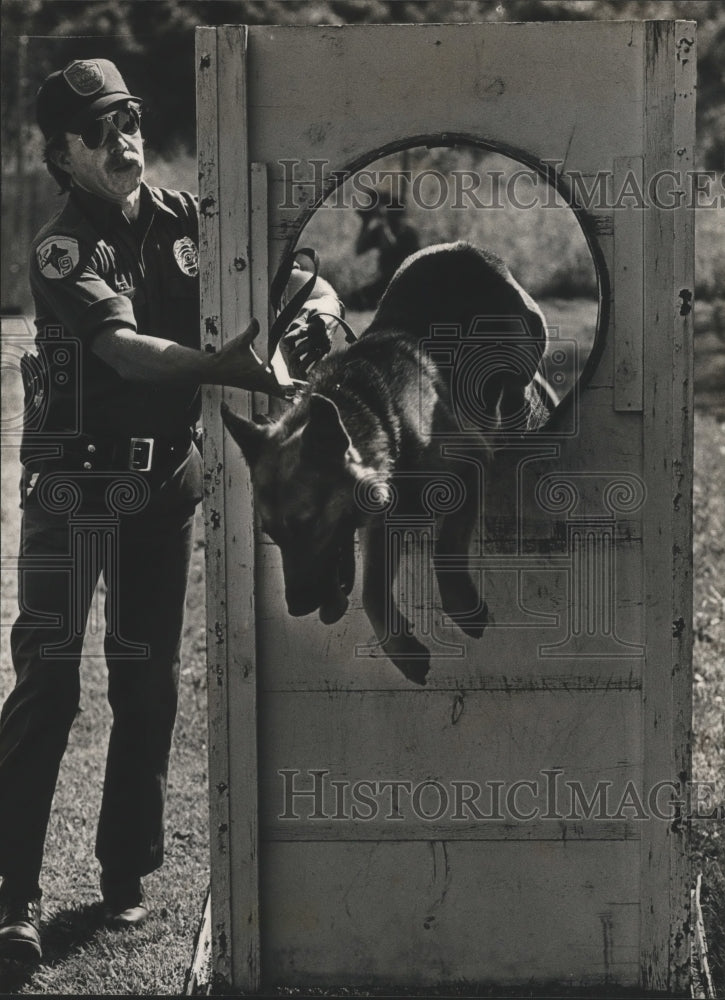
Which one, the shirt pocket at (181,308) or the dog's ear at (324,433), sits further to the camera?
the shirt pocket at (181,308)

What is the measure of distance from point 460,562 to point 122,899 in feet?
4.88

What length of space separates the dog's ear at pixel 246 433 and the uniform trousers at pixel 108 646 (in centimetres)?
67

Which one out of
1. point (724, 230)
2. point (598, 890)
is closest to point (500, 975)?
point (598, 890)

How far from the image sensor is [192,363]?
233 centimetres

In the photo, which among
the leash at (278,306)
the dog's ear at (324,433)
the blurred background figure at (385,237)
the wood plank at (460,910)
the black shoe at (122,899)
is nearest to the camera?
the dog's ear at (324,433)

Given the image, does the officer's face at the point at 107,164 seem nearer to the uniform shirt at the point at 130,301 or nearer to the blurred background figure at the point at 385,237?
the uniform shirt at the point at 130,301

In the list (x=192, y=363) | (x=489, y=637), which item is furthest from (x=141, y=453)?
(x=489, y=637)

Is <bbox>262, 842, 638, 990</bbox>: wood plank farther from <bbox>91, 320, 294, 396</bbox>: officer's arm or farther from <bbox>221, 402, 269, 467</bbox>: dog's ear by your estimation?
<bbox>91, 320, 294, 396</bbox>: officer's arm

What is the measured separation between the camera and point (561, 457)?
2389mm

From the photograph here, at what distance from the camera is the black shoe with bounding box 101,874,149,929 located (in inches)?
125

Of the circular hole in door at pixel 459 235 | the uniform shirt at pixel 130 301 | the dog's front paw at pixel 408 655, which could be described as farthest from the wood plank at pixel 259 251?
the circular hole in door at pixel 459 235

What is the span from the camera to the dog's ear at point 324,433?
226cm

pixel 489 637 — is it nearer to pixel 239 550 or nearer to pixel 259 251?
pixel 239 550

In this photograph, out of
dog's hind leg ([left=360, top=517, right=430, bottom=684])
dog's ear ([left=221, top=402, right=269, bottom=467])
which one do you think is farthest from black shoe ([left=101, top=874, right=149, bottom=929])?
dog's ear ([left=221, top=402, right=269, bottom=467])
